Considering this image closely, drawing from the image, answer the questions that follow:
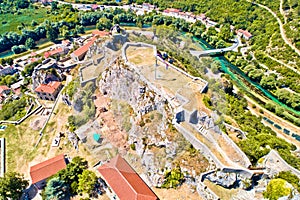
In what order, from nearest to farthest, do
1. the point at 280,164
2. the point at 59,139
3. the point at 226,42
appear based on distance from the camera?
the point at 280,164 < the point at 59,139 < the point at 226,42

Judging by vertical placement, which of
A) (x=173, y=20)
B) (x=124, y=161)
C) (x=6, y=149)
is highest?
(x=173, y=20)

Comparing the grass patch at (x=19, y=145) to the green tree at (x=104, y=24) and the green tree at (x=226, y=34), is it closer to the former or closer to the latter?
the green tree at (x=104, y=24)

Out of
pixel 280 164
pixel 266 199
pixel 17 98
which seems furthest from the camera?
pixel 17 98

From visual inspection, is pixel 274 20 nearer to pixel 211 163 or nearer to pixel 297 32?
pixel 297 32

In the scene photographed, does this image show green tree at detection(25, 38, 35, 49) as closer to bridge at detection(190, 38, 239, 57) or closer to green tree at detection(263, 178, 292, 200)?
bridge at detection(190, 38, 239, 57)

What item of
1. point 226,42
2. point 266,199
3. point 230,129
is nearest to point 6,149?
point 230,129

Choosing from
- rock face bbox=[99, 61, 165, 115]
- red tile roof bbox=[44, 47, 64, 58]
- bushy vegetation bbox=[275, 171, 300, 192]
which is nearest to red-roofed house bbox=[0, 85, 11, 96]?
red tile roof bbox=[44, 47, 64, 58]

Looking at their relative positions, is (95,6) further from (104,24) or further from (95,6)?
(104,24)
